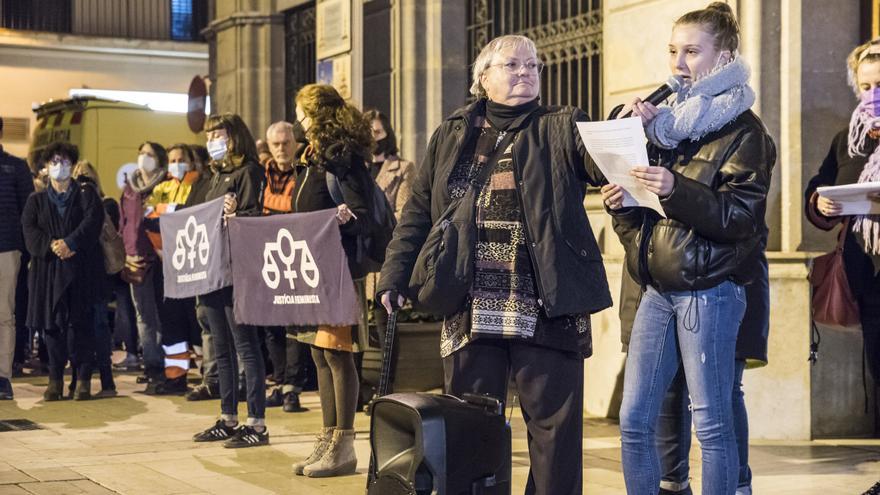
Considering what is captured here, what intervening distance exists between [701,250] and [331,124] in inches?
120

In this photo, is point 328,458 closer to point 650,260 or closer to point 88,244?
point 650,260

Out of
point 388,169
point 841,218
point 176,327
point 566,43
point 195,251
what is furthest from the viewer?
point 176,327

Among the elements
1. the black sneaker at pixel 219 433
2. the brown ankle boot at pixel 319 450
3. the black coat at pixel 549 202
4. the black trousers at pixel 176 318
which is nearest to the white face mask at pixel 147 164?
the black trousers at pixel 176 318

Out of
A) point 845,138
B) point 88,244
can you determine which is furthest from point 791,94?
point 88,244

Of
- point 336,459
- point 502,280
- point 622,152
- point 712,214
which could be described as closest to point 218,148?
point 336,459

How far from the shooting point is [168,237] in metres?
9.81

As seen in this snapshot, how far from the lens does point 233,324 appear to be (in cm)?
855

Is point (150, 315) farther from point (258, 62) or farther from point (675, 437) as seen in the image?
point (675, 437)

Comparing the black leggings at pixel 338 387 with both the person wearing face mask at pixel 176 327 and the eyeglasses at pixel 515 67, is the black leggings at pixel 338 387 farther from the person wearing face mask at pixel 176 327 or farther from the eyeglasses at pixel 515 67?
the person wearing face mask at pixel 176 327

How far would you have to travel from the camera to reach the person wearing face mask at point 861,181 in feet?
23.0

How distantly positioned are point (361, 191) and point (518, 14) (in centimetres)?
416

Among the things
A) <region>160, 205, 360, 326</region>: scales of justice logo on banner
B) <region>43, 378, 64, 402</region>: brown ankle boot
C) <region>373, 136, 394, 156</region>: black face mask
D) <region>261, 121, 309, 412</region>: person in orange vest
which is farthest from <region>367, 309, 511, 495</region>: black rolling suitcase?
<region>43, 378, 64, 402</region>: brown ankle boot

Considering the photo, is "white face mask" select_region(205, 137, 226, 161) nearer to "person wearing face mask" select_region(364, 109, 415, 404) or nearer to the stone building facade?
"person wearing face mask" select_region(364, 109, 415, 404)

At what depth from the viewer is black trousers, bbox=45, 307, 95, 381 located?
450 inches
